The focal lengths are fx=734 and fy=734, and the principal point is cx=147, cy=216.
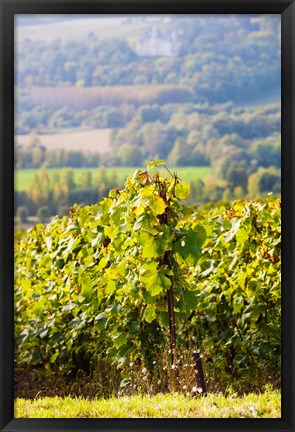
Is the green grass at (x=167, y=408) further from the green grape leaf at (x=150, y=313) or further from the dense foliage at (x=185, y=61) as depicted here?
the dense foliage at (x=185, y=61)

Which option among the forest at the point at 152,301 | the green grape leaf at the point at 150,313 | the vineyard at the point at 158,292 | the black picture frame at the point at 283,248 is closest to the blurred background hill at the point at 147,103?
the forest at the point at 152,301

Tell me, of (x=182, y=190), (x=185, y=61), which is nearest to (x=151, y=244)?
(x=182, y=190)

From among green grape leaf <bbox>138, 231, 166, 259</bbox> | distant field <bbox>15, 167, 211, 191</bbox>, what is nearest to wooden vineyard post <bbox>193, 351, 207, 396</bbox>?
green grape leaf <bbox>138, 231, 166, 259</bbox>

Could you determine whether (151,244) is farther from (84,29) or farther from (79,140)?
(84,29)

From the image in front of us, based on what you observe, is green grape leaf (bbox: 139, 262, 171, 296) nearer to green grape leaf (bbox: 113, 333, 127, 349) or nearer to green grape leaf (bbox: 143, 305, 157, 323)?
green grape leaf (bbox: 143, 305, 157, 323)

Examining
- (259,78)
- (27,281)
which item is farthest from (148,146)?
(27,281)

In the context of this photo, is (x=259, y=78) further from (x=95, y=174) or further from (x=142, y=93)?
(x=95, y=174)

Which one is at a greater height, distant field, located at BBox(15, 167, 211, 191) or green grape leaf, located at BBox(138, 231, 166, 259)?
distant field, located at BBox(15, 167, 211, 191)

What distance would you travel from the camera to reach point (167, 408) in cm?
252

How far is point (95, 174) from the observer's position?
11.5m

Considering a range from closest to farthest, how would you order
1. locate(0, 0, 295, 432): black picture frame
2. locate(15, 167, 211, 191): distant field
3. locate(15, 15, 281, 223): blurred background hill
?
locate(0, 0, 295, 432): black picture frame → locate(15, 167, 211, 191): distant field → locate(15, 15, 281, 223): blurred background hill

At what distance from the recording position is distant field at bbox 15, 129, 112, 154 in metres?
11.8

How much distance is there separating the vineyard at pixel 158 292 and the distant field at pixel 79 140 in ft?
25.5

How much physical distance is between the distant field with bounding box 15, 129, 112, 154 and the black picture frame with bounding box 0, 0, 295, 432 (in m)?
9.51
